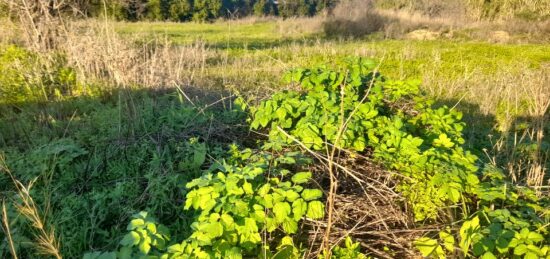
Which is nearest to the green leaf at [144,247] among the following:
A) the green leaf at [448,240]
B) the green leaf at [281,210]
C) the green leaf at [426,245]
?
the green leaf at [281,210]

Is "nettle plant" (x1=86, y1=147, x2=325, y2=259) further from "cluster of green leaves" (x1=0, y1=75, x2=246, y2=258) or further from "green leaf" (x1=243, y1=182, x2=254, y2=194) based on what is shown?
"cluster of green leaves" (x1=0, y1=75, x2=246, y2=258)

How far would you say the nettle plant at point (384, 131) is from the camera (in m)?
2.53

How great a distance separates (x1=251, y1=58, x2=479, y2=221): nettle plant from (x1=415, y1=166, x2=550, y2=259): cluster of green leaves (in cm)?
16

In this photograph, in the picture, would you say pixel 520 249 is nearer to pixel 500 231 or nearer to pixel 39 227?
pixel 500 231

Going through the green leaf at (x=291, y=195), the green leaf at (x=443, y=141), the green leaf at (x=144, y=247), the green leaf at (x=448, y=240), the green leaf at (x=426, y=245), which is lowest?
the green leaf at (x=426, y=245)

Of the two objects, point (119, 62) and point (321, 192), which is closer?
point (321, 192)

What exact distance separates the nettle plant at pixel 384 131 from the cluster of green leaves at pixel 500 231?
0.16 metres

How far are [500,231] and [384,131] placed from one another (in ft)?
3.38

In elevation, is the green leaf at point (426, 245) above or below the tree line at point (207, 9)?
below

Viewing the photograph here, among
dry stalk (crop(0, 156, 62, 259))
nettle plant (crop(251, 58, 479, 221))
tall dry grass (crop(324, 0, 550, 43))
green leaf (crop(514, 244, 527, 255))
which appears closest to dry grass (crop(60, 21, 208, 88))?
nettle plant (crop(251, 58, 479, 221))

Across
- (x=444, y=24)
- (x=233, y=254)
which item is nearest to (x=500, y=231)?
(x=233, y=254)

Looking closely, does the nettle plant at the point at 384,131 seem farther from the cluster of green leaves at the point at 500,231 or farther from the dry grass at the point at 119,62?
the dry grass at the point at 119,62

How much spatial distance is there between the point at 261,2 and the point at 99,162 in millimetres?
34819

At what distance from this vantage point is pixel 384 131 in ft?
9.52
